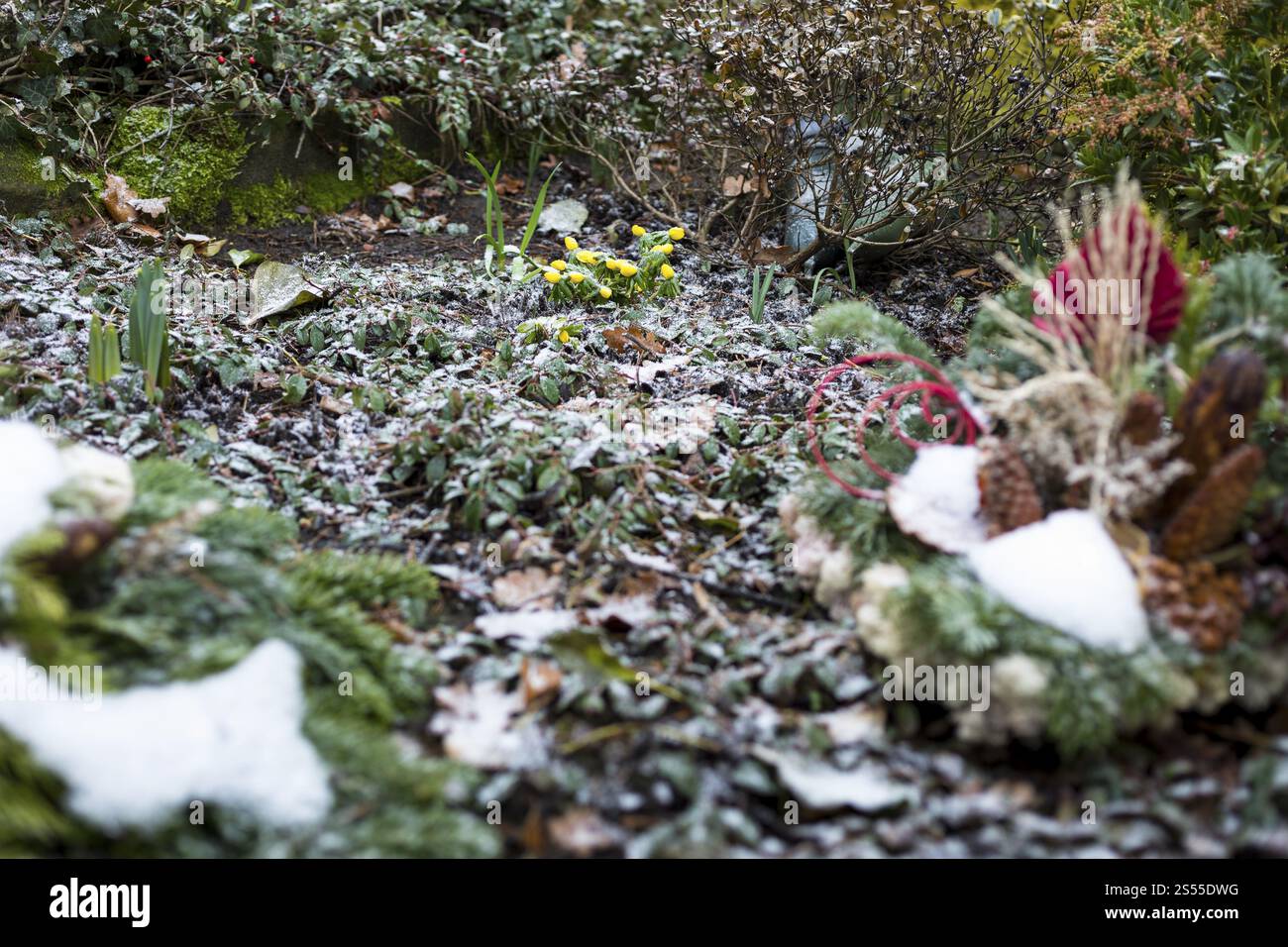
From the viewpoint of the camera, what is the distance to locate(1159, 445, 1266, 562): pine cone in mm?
1564

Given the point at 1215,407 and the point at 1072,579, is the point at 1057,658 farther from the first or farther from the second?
the point at 1215,407

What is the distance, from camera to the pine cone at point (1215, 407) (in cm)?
162

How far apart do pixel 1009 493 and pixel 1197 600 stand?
1.18 ft

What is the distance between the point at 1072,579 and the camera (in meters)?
1.59

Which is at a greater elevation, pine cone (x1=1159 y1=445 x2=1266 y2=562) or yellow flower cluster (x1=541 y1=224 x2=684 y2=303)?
yellow flower cluster (x1=541 y1=224 x2=684 y2=303)

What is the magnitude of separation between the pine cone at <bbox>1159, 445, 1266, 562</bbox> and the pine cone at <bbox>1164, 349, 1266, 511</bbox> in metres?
0.04

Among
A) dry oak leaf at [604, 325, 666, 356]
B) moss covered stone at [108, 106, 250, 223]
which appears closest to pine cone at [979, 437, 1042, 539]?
dry oak leaf at [604, 325, 666, 356]

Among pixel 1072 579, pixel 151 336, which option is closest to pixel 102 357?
pixel 151 336

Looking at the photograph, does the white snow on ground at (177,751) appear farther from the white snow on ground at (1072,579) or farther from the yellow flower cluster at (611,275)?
the yellow flower cluster at (611,275)

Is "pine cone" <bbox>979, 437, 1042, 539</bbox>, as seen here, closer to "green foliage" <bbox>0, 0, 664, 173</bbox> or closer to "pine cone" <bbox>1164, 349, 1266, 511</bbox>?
"pine cone" <bbox>1164, 349, 1266, 511</bbox>

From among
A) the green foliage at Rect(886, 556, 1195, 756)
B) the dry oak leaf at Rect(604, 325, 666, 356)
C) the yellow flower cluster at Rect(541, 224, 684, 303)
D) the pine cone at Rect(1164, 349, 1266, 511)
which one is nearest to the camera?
the green foliage at Rect(886, 556, 1195, 756)

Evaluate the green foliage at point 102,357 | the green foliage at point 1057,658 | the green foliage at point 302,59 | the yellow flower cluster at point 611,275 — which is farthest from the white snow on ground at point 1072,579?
the green foliage at point 302,59

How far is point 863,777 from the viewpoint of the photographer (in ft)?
5.10
